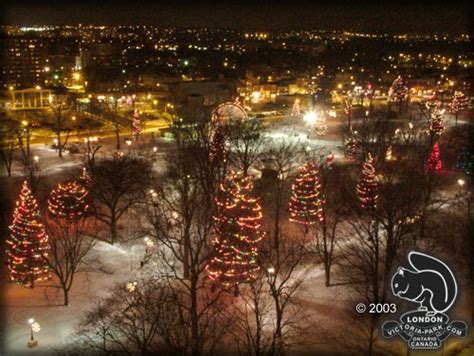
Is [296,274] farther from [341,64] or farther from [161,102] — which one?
[341,64]

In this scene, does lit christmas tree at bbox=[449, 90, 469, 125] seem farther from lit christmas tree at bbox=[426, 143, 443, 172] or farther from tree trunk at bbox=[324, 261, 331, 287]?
tree trunk at bbox=[324, 261, 331, 287]

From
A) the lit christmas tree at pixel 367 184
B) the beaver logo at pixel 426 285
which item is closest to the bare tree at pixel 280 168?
the lit christmas tree at pixel 367 184

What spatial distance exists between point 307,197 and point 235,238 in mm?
4628

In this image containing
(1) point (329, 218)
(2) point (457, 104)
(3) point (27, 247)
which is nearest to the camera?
(3) point (27, 247)

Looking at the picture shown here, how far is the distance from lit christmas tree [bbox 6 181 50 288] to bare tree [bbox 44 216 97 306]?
25cm

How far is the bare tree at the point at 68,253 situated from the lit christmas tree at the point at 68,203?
220 mm

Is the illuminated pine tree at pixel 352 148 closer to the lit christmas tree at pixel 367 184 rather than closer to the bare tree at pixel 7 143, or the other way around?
the lit christmas tree at pixel 367 184

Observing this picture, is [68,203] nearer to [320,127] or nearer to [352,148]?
[352,148]

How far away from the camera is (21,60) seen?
194ft

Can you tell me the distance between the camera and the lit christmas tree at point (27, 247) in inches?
512

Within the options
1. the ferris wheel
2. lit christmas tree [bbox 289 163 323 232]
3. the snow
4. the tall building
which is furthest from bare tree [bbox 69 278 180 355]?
the tall building

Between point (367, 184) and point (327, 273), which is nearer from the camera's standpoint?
point (327, 273)

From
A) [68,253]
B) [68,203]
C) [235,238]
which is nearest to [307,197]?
[235,238]

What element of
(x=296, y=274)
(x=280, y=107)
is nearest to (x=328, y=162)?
(x=296, y=274)
